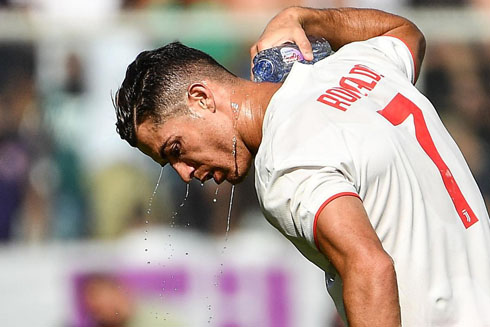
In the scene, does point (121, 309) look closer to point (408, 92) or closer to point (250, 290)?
point (250, 290)

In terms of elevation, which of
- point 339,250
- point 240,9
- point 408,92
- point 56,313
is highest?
point 408,92

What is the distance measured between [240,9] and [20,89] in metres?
1.64

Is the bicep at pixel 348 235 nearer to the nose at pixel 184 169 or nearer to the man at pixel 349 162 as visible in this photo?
the man at pixel 349 162

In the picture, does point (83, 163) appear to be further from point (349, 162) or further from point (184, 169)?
point (349, 162)

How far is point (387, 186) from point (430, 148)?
284 mm

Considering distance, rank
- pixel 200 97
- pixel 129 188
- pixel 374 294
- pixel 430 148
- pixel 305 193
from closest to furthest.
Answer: pixel 374 294
pixel 305 193
pixel 430 148
pixel 200 97
pixel 129 188

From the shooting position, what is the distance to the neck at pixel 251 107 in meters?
3.25

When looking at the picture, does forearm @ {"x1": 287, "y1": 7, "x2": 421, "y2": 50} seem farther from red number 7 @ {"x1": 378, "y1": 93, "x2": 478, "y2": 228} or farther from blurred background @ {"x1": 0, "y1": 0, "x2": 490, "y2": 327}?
blurred background @ {"x1": 0, "y1": 0, "x2": 490, "y2": 327}

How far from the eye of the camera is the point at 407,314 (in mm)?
2846

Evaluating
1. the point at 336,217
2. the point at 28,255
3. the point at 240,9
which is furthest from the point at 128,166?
the point at 336,217

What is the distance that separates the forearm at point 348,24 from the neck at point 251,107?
58cm

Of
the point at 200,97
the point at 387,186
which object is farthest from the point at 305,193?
the point at 200,97

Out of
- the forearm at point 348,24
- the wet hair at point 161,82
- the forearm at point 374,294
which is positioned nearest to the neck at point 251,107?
the wet hair at point 161,82

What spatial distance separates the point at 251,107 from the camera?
3268 millimetres
